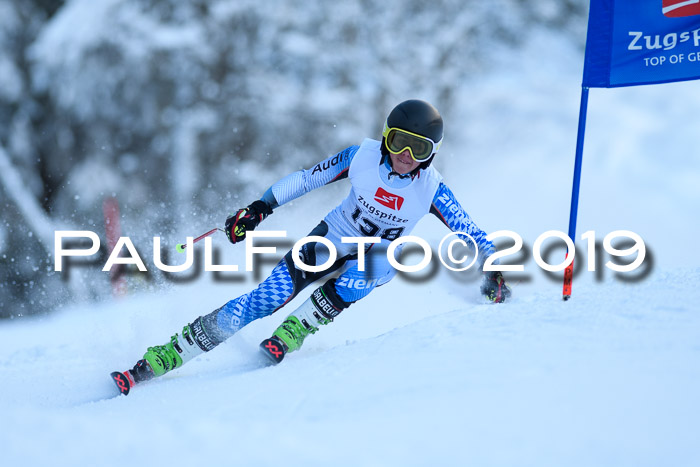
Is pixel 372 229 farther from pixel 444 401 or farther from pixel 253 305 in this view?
pixel 444 401

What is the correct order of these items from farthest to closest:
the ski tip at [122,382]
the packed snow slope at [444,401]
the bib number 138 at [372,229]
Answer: the bib number 138 at [372,229] < the ski tip at [122,382] < the packed snow slope at [444,401]

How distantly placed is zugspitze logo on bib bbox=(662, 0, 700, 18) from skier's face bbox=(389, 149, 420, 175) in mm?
1525

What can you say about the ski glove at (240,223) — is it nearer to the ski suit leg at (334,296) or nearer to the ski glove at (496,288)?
the ski suit leg at (334,296)

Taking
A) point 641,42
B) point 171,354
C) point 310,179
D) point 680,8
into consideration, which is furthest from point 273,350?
point 680,8

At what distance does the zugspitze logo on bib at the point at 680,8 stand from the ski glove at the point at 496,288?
1.62 m

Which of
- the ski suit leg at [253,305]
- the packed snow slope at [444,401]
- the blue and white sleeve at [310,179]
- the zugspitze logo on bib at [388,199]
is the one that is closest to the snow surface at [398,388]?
the packed snow slope at [444,401]

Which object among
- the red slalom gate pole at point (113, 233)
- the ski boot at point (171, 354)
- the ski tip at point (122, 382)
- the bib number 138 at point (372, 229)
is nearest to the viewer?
the ski tip at point (122, 382)

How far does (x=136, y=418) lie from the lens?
2420mm

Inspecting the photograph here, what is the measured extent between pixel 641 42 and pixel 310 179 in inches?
76.2

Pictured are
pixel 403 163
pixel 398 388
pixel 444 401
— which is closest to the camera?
pixel 444 401

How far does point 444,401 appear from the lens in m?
2.20

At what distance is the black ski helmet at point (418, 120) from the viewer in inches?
129

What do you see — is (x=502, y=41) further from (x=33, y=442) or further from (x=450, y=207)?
(x=33, y=442)

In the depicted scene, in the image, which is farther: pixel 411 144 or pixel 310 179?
pixel 310 179
